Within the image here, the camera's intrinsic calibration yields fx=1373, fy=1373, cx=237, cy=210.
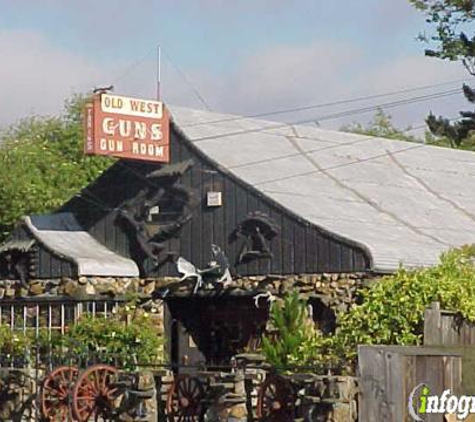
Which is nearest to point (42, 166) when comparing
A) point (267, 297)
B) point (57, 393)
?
point (267, 297)

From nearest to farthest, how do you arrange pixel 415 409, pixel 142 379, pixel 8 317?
pixel 415 409
pixel 142 379
pixel 8 317

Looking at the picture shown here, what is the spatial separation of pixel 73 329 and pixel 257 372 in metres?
9.44

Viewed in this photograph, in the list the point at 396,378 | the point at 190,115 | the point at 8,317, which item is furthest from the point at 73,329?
the point at 396,378

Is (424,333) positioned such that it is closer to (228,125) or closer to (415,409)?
(415,409)

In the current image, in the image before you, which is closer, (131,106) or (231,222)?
(231,222)

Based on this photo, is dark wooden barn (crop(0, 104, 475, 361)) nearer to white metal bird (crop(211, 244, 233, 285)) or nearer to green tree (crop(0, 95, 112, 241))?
white metal bird (crop(211, 244, 233, 285))

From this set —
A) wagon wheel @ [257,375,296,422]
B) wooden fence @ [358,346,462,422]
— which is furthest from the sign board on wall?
wooden fence @ [358,346,462,422]

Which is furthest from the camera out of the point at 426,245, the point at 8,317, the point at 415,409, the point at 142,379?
the point at 8,317

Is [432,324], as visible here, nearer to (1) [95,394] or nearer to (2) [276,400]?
(2) [276,400]

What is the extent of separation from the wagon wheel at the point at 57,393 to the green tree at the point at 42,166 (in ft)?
74.5

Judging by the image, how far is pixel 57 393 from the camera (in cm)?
2039

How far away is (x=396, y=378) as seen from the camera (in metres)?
14.5

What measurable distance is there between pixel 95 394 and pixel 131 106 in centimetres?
1025

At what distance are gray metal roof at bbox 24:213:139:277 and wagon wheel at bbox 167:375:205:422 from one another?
9.86 meters
